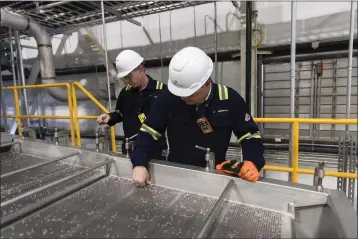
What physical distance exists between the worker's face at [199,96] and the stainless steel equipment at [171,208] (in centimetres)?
41

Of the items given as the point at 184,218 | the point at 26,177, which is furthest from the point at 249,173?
the point at 26,177

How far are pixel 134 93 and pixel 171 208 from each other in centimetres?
147

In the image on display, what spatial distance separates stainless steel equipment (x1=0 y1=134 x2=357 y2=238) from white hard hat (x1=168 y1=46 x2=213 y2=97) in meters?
0.44

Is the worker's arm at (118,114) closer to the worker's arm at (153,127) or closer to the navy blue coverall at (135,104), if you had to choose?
the navy blue coverall at (135,104)

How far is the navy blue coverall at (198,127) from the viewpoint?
1.42 m

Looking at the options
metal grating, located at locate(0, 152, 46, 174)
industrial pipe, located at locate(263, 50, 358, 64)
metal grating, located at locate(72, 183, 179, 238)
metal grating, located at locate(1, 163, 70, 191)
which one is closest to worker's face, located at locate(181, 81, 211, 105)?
metal grating, located at locate(72, 183, 179, 238)

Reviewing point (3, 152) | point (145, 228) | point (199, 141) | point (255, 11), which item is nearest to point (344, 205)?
point (145, 228)

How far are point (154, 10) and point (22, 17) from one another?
2498 millimetres

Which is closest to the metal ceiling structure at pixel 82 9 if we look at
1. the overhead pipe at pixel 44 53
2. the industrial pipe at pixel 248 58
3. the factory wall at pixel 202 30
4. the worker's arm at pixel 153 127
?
the overhead pipe at pixel 44 53

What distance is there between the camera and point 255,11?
158 inches

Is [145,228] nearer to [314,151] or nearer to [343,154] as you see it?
[343,154]

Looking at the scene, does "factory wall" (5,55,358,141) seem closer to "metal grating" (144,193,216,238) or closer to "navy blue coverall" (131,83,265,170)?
"navy blue coverall" (131,83,265,170)

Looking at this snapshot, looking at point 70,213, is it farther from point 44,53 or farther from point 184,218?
point 44,53

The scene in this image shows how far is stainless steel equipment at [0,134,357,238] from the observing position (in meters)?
0.88
